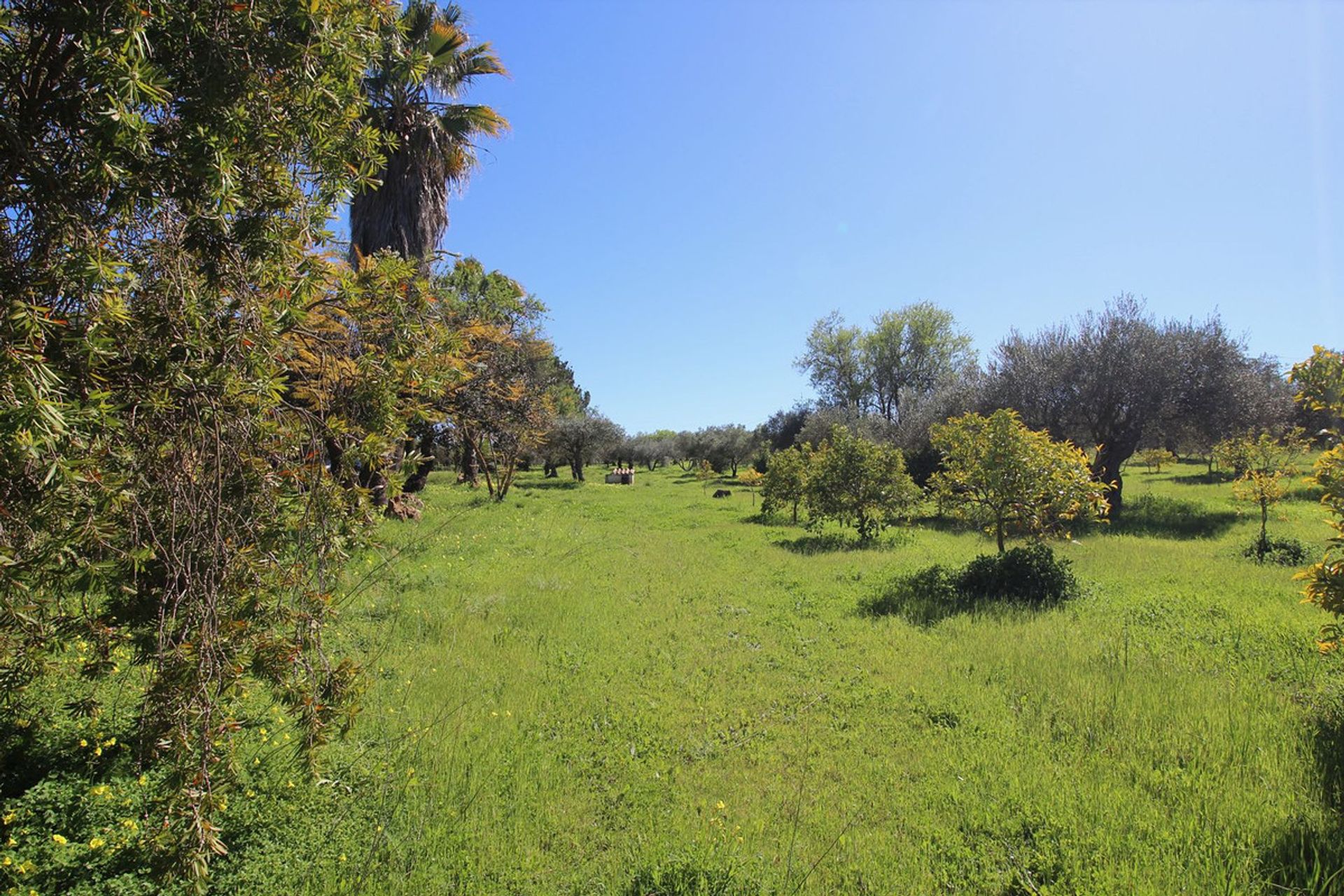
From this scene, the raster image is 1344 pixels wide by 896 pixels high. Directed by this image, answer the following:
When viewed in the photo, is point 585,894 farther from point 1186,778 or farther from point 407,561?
point 407,561

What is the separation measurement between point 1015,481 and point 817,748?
7089 mm

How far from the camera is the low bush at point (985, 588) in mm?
8039

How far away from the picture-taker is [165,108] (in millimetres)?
2088

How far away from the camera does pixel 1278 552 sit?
10336 mm

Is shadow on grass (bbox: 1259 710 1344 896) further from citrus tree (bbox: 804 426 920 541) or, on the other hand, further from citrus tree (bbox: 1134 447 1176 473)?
citrus tree (bbox: 1134 447 1176 473)

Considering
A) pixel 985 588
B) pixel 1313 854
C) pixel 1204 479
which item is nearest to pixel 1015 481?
pixel 985 588

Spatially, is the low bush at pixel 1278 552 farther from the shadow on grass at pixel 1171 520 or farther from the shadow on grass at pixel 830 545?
the shadow on grass at pixel 830 545

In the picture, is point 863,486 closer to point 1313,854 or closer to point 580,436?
point 1313,854

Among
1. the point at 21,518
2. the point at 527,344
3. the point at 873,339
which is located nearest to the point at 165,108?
the point at 21,518

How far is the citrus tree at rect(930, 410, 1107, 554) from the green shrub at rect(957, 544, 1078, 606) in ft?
2.16

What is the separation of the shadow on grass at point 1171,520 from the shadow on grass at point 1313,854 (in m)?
13.0

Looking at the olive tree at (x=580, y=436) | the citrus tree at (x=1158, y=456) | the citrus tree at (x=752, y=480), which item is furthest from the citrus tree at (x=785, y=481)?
the citrus tree at (x=1158, y=456)

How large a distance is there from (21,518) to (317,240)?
1.46m

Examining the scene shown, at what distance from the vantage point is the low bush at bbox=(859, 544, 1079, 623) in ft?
26.4
